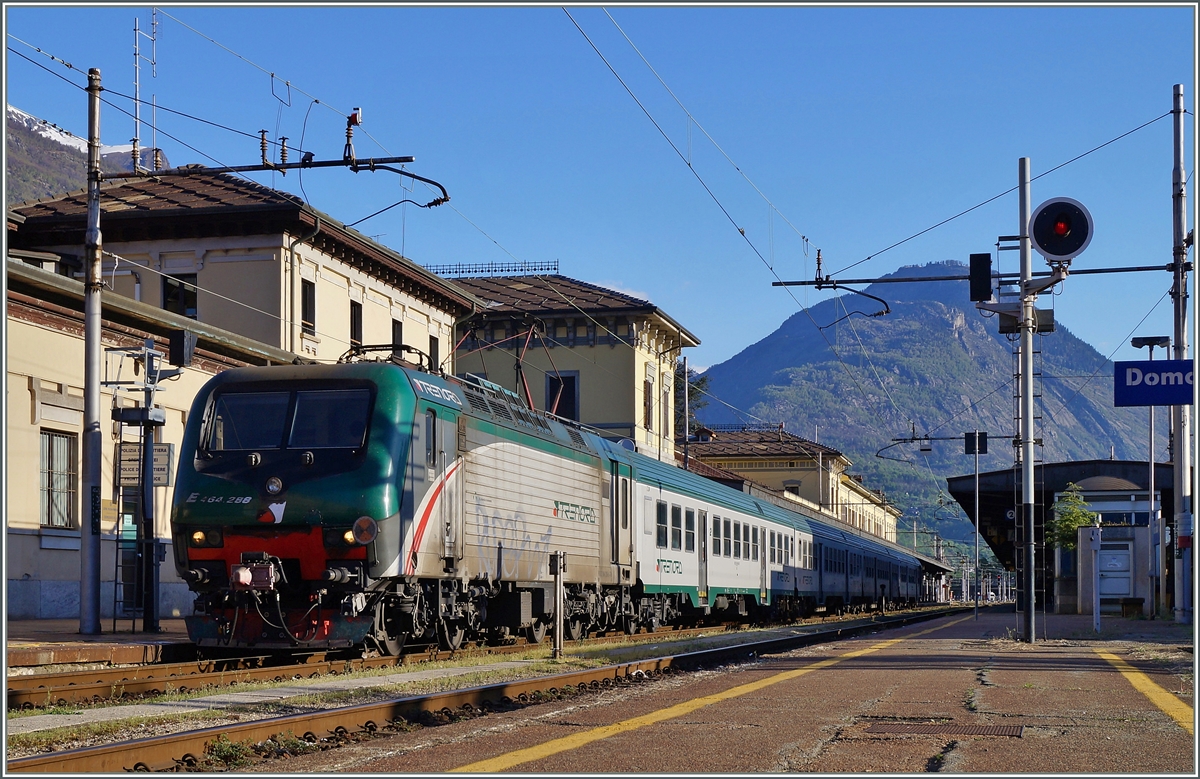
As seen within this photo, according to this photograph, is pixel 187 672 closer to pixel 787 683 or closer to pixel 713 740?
pixel 787 683

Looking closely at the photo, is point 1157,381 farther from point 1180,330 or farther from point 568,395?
point 568,395

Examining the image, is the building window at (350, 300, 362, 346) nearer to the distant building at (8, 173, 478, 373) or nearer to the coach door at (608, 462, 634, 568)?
the distant building at (8, 173, 478, 373)

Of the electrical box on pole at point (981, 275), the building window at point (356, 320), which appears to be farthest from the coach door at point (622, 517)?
the building window at point (356, 320)

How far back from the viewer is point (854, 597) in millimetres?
47500

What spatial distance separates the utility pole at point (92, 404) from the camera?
57.6ft

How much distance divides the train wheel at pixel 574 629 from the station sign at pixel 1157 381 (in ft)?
27.8

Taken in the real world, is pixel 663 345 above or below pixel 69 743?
above

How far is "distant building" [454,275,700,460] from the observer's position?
48.9 m

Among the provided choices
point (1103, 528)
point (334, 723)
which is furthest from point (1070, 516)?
point (334, 723)

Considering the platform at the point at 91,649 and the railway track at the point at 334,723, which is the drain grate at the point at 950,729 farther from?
the platform at the point at 91,649

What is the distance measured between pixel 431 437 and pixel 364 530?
1643 mm

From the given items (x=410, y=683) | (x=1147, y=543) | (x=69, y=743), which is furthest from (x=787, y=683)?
(x=1147, y=543)

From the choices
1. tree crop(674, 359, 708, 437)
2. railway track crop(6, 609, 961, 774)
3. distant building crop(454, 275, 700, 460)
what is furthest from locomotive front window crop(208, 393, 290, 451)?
Answer: tree crop(674, 359, 708, 437)

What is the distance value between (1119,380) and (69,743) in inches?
634
